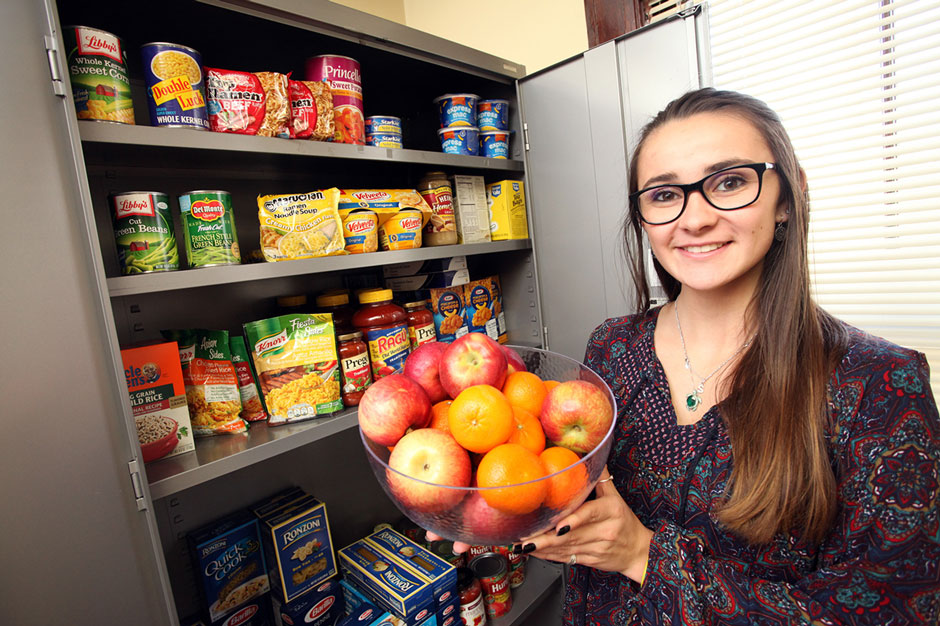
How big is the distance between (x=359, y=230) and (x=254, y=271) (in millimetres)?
303

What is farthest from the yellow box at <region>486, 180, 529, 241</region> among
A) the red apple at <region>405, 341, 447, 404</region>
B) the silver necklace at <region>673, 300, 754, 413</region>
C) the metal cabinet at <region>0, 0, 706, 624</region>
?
the red apple at <region>405, 341, 447, 404</region>

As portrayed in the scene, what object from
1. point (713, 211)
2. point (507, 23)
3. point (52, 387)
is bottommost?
point (52, 387)

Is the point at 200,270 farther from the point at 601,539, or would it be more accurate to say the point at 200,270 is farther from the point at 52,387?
the point at 601,539

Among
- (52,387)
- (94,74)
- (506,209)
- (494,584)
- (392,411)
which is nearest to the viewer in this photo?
(392,411)

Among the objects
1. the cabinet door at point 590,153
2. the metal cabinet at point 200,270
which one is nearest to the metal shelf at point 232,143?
the metal cabinet at point 200,270

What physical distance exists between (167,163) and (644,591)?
1.35 meters

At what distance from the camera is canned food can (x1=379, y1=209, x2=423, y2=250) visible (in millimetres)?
1342

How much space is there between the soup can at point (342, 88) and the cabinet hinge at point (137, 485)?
2.72ft

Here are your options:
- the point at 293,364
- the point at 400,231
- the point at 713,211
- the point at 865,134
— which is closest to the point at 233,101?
the point at 400,231

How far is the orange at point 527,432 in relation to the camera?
613 millimetres

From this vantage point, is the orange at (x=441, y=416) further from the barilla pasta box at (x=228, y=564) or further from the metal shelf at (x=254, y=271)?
the barilla pasta box at (x=228, y=564)

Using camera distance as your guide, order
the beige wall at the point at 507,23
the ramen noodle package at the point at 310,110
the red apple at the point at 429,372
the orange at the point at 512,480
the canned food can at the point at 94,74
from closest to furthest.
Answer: the orange at the point at 512,480, the red apple at the point at 429,372, the canned food can at the point at 94,74, the ramen noodle package at the point at 310,110, the beige wall at the point at 507,23

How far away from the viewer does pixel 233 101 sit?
105 centimetres

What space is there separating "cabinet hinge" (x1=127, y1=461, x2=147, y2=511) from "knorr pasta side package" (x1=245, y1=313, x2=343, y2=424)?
1.10ft
